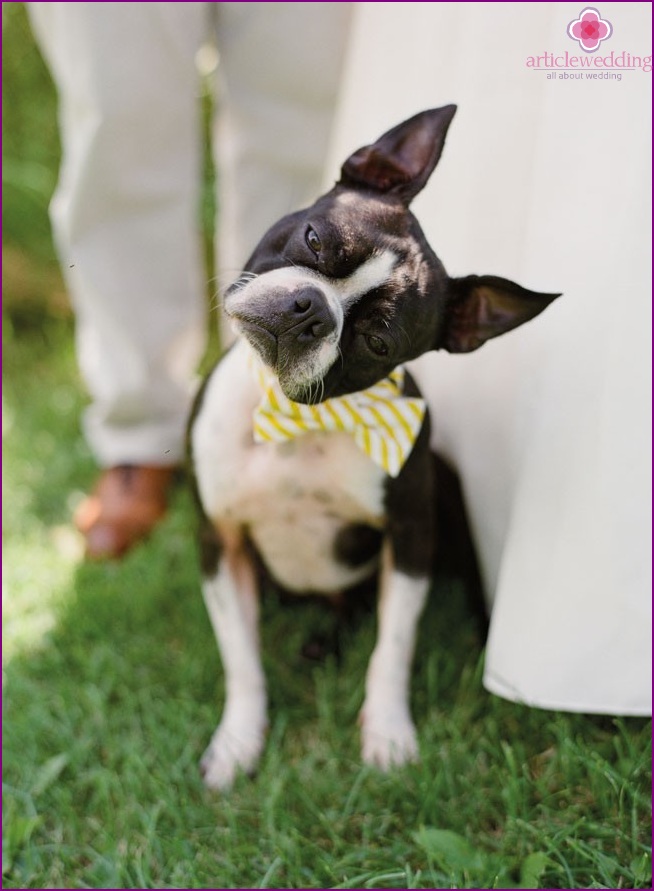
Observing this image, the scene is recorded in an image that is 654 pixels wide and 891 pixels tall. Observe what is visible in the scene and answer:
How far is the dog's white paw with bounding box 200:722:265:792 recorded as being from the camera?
2.14 m

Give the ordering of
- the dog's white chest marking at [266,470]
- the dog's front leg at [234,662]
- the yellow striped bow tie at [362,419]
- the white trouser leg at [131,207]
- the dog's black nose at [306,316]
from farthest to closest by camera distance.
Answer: the white trouser leg at [131,207]
the dog's front leg at [234,662]
the dog's white chest marking at [266,470]
the yellow striped bow tie at [362,419]
the dog's black nose at [306,316]

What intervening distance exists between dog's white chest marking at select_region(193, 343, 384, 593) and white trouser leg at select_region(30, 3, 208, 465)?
920 millimetres

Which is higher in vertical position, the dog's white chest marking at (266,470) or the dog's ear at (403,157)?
the dog's ear at (403,157)

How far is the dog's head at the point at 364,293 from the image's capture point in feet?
5.74

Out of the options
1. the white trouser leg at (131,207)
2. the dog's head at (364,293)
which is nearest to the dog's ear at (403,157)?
the dog's head at (364,293)

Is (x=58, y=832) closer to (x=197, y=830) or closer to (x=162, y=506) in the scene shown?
(x=197, y=830)

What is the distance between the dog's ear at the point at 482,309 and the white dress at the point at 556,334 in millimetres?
174

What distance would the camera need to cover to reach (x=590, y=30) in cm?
186

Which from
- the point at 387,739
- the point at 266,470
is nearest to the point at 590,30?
the point at 266,470

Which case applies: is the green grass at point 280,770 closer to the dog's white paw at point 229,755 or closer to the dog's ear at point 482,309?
the dog's white paw at point 229,755

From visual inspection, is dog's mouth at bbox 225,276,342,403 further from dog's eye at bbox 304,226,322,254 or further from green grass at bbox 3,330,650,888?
green grass at bbox 3,330,650,888

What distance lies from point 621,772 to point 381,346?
104 centimetres

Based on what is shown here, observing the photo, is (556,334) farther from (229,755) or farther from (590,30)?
(229,755)

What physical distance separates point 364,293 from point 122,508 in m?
1.72
